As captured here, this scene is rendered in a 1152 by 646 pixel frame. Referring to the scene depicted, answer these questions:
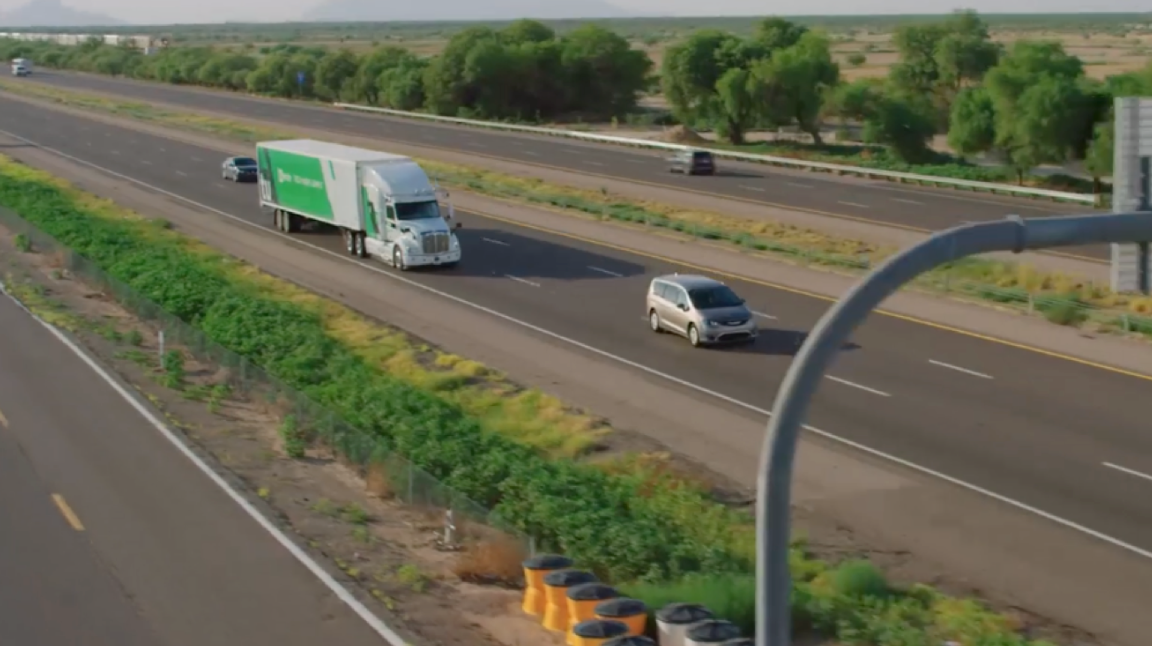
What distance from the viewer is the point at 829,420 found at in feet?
79.4

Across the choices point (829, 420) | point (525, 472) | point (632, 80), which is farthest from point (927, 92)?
point (525, 472)

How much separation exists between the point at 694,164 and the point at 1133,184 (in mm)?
57006

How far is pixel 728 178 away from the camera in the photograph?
65.5 metres

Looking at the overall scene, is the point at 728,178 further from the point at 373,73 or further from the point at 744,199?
the point at 373,73

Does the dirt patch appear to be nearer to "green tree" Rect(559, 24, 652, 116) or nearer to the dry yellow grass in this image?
the dry yellow grass

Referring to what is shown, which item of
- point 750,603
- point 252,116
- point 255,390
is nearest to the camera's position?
point 750,603

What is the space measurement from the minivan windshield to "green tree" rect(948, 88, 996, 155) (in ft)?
122

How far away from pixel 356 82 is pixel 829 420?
100198 mm

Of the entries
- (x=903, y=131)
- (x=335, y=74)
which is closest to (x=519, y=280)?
(x=903, y=131)

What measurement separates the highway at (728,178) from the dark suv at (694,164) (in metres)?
0.76

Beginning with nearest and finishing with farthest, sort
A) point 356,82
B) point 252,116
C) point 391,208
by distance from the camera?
point 391,208
point 252,116
point 356,82

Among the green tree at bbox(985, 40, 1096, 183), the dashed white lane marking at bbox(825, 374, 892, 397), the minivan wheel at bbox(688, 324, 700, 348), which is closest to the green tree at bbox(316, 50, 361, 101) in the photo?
the green tree at bbox(985, 40, 1096, 183)

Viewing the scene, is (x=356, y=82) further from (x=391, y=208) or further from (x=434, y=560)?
(x=434, y=560)

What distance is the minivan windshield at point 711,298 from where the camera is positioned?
101 ft
